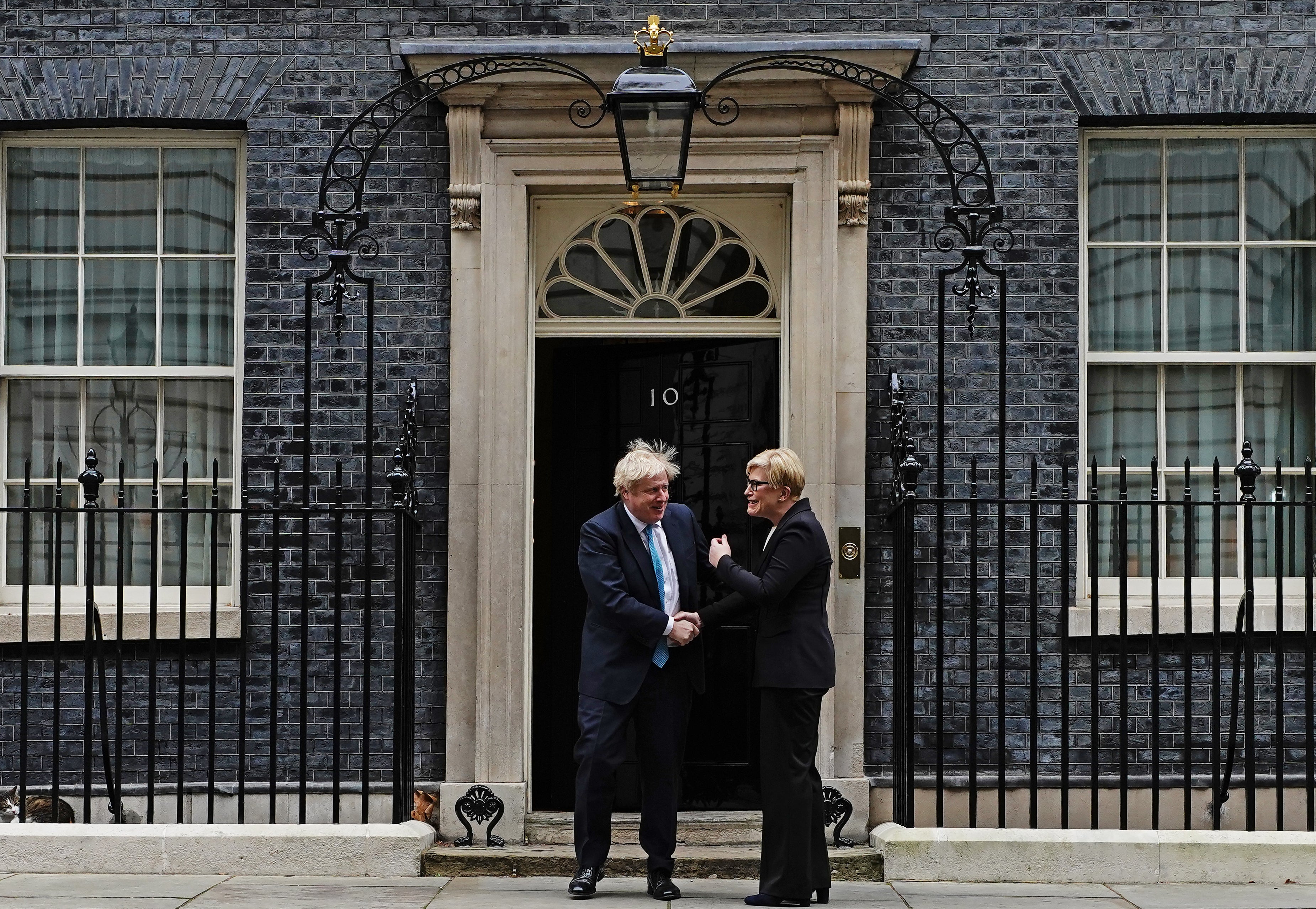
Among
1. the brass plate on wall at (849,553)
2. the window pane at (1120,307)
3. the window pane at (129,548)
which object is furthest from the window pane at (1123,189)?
the window pane at (129,548)

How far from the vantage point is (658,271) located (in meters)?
8.43

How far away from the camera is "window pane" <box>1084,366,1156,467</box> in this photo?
835 centimetres

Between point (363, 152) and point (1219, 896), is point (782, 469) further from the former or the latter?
point (363, 152)

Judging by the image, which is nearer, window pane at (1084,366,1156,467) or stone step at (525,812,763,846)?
stone step at (525,812,763,846)

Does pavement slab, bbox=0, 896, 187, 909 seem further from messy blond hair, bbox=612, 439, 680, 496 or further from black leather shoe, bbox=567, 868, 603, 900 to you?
messy blond hair, bbox=612, 439, 680, 496

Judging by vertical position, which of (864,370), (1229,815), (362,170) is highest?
(362,170)

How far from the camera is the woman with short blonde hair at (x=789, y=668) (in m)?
6.26

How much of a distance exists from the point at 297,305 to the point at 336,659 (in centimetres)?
196

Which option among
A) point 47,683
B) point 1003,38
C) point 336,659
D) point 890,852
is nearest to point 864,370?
point 1003,38

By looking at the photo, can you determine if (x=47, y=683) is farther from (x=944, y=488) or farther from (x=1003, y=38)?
(x=1003, y=38)

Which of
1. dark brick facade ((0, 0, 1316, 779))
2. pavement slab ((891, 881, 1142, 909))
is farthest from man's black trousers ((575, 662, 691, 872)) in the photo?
dark brick facade ((0, 0, 1316, 779))

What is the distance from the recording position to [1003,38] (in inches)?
321

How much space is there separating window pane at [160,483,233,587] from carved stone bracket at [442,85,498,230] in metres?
1.84

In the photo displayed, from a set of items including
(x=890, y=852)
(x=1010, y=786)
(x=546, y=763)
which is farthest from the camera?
(x=546, y=763)
